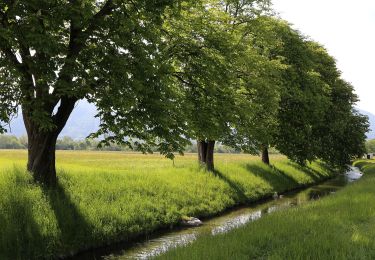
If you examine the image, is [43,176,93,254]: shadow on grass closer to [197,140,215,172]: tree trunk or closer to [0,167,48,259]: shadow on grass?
[0,167,48,259]: shadow on grass

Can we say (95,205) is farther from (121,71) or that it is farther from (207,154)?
(207,154)

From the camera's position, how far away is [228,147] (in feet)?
111

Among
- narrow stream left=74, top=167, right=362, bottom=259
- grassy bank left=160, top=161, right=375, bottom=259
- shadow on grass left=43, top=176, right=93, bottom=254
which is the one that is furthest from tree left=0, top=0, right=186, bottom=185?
grassy bank left=160, top=161, right=375, bottom=259

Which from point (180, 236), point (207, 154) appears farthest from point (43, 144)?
point (207, 154)

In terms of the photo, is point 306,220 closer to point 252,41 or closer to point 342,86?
point 252,41

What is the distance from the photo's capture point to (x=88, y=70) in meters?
16.0

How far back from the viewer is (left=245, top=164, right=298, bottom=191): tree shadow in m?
37.9

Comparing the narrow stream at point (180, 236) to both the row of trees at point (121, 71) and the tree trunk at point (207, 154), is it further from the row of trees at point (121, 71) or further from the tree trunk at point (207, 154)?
the tree trunk at point (207, 154)

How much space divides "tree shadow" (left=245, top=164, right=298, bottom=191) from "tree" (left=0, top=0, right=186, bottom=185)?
21623 mm

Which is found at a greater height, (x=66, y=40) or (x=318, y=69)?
(x=318, y=69)

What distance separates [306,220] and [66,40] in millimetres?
12888

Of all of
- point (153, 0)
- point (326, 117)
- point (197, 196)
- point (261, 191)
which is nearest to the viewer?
point (153, 0)

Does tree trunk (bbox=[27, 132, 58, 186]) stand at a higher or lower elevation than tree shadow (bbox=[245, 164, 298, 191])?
higher

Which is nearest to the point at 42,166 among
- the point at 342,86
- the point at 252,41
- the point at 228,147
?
the point at 228,147
